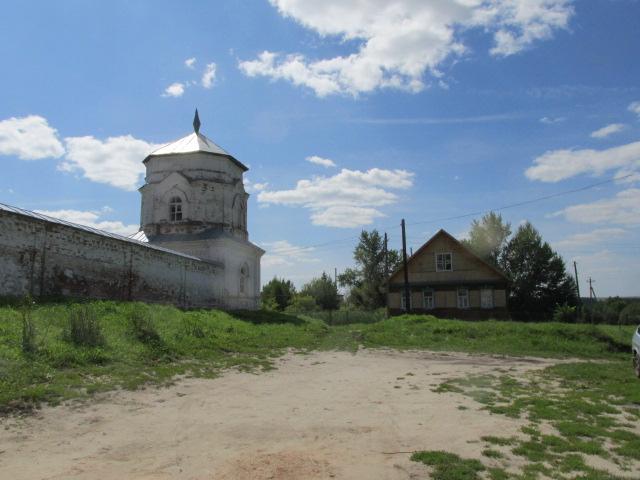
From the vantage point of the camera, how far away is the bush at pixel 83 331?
35.0ft

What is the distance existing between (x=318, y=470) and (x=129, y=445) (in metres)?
2.34

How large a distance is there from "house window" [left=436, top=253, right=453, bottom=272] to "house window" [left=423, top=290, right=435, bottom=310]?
5.75 feet

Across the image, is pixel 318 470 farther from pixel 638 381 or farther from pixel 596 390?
pixel 638 381

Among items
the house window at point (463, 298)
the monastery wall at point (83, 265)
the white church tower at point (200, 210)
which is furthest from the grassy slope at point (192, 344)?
the house window at point (463, 298)

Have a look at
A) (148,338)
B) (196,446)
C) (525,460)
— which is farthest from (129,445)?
(148,338)

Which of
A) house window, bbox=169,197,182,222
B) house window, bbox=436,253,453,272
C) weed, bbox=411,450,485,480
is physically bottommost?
weed, bbox=411,450,485,480

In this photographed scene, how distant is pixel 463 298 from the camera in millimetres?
35688

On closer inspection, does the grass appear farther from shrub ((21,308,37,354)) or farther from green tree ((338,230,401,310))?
green tree ((338,230,401,310))

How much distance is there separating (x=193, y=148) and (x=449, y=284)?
19591 millimetres

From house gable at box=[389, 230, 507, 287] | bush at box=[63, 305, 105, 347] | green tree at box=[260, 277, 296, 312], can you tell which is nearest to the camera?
bush at box=[63, 305, 105, 347]

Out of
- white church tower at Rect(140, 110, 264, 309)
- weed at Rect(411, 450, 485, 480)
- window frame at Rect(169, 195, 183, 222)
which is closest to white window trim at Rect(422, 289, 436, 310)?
white church tower at Rect(140, 110, 264, 309)

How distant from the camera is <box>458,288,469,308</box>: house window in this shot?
35594 millimetres

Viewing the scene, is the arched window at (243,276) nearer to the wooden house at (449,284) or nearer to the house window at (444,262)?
the wooden house at (449,284)

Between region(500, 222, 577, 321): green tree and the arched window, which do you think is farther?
region(500, 222, 577, 321): green tree
